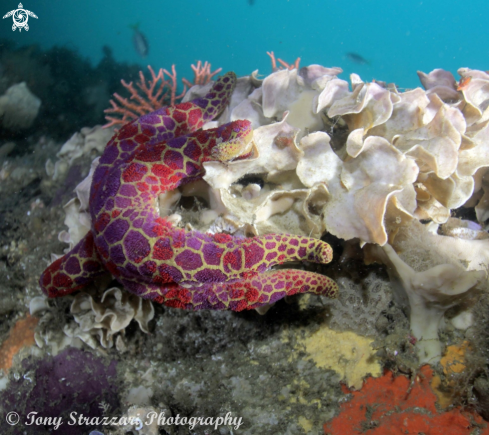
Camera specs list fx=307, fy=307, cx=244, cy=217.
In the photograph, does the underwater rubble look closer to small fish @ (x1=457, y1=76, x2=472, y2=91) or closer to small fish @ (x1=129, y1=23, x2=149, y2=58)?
small fish @ (x1=457, y1=76, x2=472, y2=91)

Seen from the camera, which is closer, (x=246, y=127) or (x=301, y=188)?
(x=246, y=127)

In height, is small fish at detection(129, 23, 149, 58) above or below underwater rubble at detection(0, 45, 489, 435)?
above

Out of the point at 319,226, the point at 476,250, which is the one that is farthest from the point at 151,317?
the point at 476,250

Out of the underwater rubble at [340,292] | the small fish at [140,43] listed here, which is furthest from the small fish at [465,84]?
the small fish at [140,43]

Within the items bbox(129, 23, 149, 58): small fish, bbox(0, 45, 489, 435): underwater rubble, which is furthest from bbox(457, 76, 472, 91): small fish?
bbox(129, 23, 149, 58): small fish

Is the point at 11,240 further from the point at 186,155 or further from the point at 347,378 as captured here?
the point at 347,378

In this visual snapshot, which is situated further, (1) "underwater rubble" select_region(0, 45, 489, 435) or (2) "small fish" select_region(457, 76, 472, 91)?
(2) "small fish" select_region(457, 76, 472, 91)

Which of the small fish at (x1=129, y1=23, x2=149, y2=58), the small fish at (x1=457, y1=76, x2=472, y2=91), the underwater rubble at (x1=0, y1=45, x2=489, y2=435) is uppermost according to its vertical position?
the small fish at (x1=129, y1=23, x2=149, y2=58)

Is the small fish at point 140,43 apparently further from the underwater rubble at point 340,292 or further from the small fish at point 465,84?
the small fish at point 465,84

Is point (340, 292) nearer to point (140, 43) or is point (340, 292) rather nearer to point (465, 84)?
point (465, 84)
